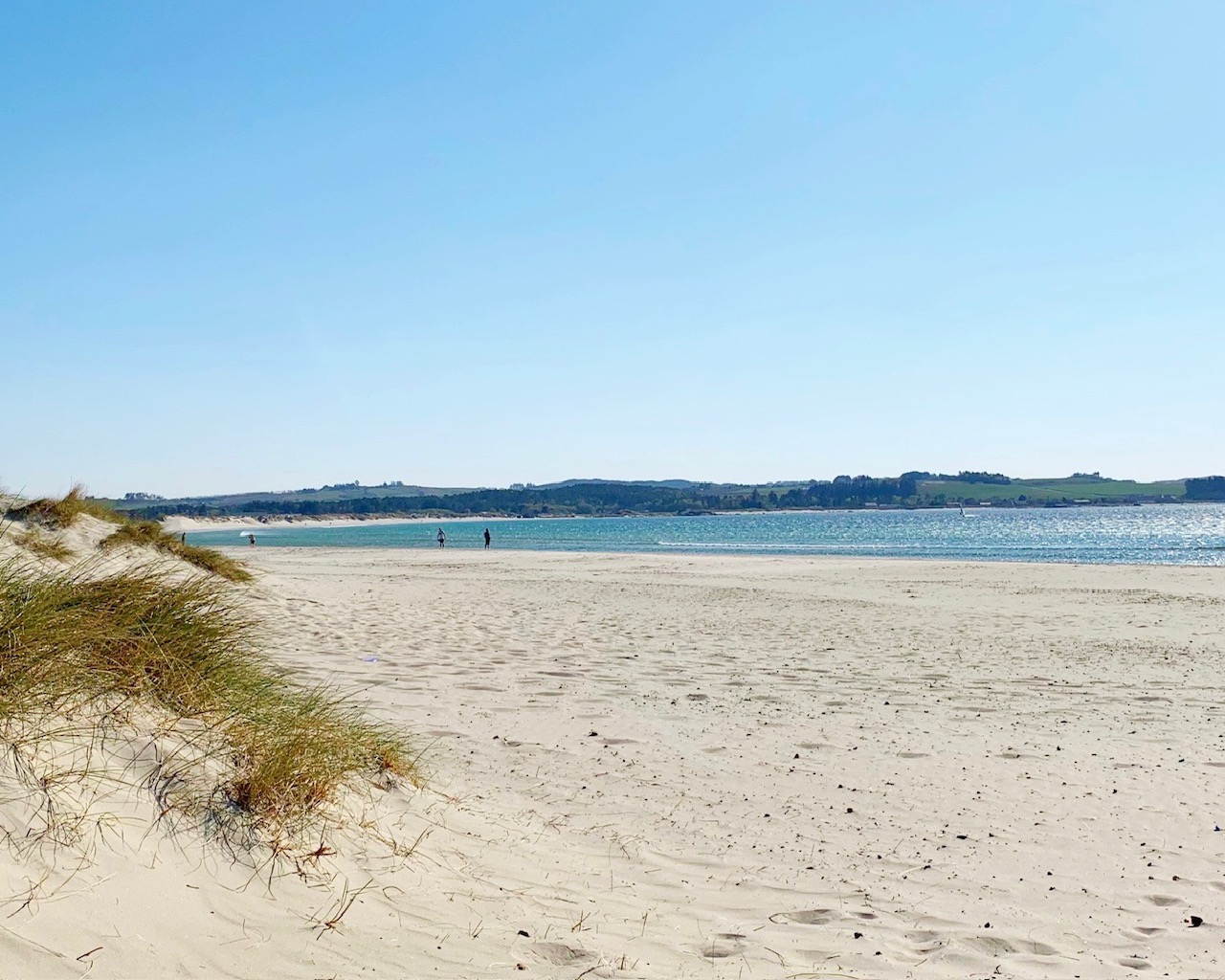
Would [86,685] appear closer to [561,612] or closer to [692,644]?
[692,644]

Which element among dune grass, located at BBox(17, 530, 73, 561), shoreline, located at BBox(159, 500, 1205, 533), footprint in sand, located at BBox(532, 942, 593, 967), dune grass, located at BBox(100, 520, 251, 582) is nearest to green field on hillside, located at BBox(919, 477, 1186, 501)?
shoreline, located at BBox(159, 500, 1205, 533)

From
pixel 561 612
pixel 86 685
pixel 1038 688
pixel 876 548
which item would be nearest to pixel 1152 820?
pixel 1038 688

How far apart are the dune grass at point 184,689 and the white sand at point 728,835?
1.06 feet

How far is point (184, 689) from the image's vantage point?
183 inches

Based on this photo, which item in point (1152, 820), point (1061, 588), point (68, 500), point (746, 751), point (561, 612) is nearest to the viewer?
point (1152, 820)

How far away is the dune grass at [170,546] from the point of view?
16641mm

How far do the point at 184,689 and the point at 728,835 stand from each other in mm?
→ 3036

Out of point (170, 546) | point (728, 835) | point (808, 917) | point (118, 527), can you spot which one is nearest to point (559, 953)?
point (808, 917)

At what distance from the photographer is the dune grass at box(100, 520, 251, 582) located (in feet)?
54.6

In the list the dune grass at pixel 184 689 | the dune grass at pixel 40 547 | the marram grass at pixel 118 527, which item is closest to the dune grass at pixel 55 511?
the marram grass at pixel 118 527

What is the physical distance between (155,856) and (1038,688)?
333 inches

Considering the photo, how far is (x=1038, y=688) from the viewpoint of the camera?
30.3 ft

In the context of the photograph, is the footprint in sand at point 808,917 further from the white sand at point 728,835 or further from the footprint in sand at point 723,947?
the footprint in sand at point 723,947

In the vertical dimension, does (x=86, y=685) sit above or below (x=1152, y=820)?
above
